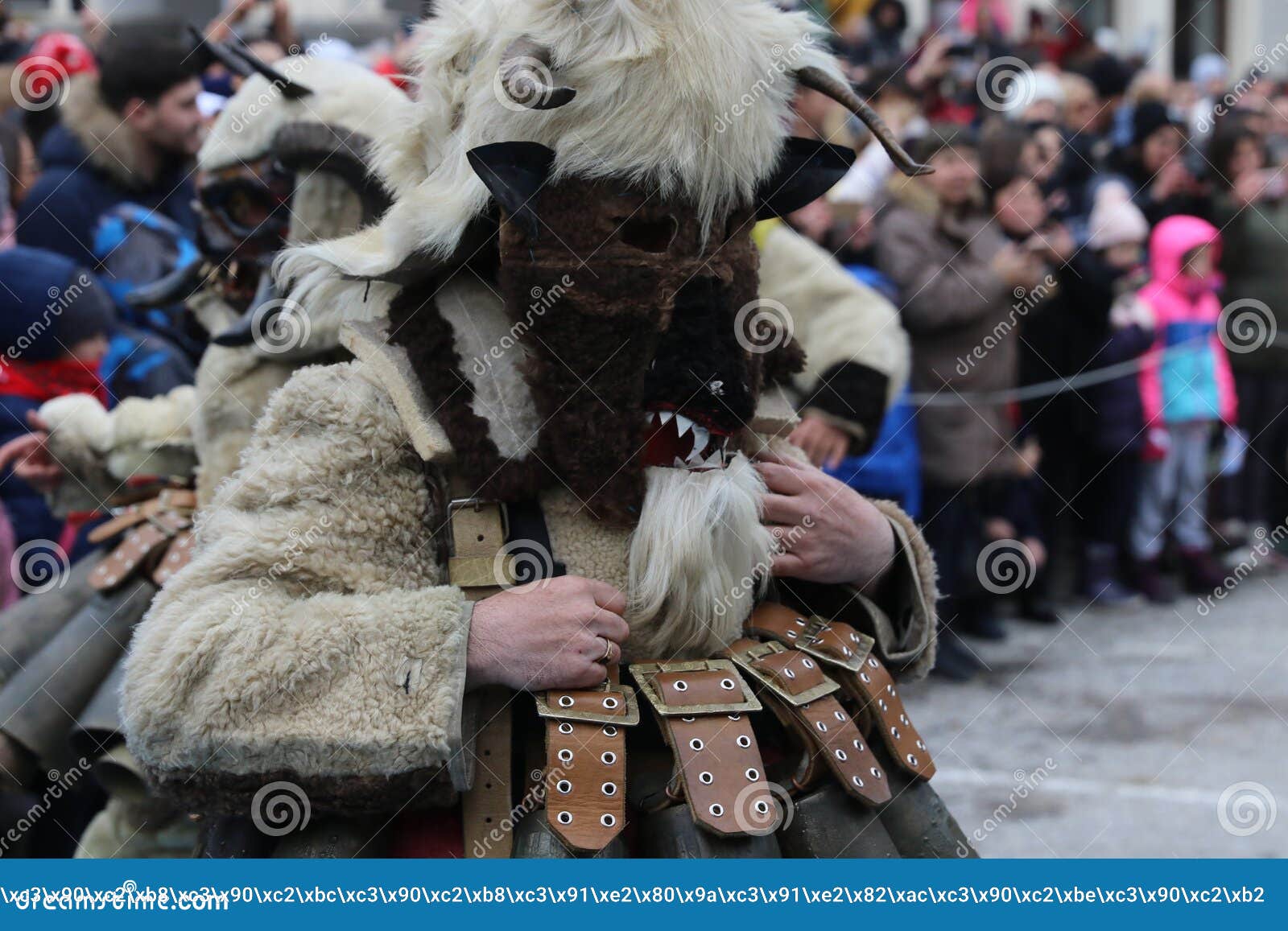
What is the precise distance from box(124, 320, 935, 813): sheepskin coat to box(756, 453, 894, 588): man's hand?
0.31 meters

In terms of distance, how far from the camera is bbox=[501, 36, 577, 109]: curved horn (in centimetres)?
187

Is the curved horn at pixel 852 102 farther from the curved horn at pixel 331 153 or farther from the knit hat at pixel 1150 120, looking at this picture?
the knit hat at pixel 1150 120

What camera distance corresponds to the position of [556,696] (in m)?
1.95

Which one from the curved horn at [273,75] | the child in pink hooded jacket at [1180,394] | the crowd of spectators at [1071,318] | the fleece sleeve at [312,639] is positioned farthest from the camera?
the child in pink hooded jacket at [1180,394]

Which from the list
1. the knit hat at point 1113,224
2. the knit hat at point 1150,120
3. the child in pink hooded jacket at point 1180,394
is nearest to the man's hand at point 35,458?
the knit hat at point 1113,224

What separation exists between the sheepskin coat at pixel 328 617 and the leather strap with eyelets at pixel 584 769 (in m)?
0.13

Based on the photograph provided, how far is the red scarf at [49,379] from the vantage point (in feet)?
12.9

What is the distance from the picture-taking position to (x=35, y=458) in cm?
341

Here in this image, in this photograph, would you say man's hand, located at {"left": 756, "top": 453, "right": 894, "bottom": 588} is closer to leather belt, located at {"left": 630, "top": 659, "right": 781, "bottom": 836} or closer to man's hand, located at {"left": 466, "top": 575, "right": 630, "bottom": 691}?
leather belt, located at {"left": 630, "top": 659, "right": 781, "bottom": 836}

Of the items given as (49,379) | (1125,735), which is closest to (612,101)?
(49,379)

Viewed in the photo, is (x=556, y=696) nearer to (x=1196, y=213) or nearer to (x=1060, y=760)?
(x=1060, y=760)

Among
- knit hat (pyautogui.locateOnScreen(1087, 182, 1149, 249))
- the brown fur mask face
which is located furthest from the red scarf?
knit hat (pyautogui.locateOnScreen(1087, 182, 1149, 249))

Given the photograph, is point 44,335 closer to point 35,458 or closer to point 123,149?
point 35,458
